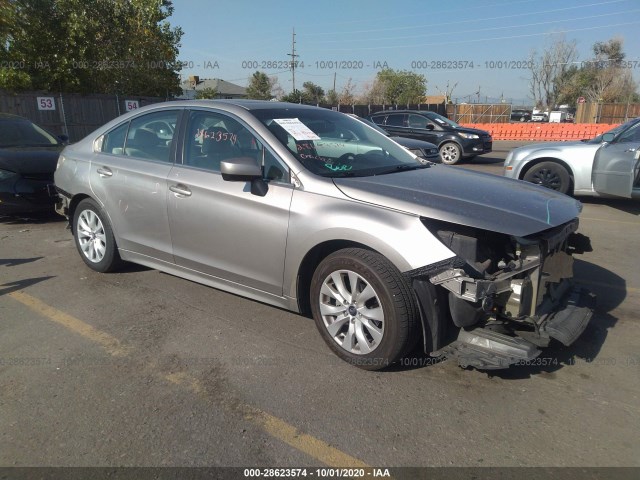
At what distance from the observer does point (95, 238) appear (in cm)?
497

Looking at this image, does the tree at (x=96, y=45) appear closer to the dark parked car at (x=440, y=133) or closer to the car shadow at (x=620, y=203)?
the dark parked car at (x=440, y=133)

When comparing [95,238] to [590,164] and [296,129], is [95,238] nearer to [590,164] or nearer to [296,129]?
[296,129]

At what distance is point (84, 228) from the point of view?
5070 millimetres

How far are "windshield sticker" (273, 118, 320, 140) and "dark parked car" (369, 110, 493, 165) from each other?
11.8 meters

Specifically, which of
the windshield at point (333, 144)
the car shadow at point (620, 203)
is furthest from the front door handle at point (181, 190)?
the car shadow at point (620, 203)

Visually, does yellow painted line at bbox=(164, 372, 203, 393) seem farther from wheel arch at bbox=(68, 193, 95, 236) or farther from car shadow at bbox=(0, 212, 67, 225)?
car shadow at bbox=(0, 212, 67, 225)

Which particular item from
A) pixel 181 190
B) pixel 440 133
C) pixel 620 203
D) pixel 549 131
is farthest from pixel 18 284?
pixel 549 131

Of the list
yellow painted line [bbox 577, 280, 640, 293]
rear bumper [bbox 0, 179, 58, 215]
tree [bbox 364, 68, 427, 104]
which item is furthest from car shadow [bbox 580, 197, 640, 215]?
tree [bbox 364, 68, 427, 104]

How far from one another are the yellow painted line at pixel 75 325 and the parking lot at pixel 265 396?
18 millimetres

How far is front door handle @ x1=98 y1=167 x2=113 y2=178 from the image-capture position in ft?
15.3

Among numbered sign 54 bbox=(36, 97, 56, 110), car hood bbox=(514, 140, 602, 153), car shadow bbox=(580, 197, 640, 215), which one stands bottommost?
car shadow bbox=(580, 197, 640, 215)

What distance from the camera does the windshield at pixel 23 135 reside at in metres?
7.93

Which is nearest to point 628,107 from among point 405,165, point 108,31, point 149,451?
point 108,31

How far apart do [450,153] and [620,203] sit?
6.68 m
